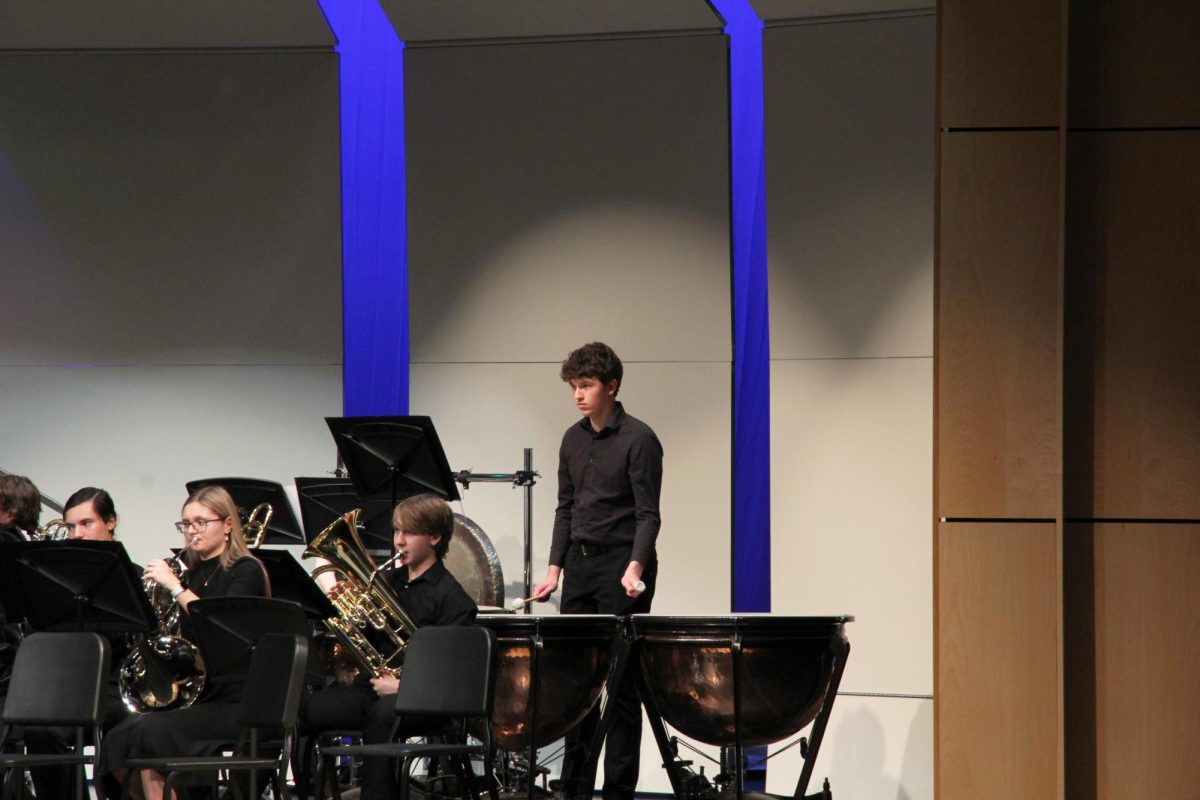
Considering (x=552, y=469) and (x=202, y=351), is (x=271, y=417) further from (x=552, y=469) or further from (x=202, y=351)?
(x=552, y=469)

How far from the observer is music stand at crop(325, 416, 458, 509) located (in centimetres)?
508

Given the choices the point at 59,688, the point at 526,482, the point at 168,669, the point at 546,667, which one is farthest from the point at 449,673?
the point at 526,482

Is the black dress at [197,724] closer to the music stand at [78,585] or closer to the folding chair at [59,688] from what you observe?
the folding chair at [59,688]

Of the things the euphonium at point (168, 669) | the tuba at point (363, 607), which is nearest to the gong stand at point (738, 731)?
the tuba at point (363, 607)

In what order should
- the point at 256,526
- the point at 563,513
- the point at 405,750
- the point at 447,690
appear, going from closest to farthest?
the point at 405,750 → the point at 447,690 → the point at 563,513 → the point at 256,526

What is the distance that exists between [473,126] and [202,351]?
65.5 inches

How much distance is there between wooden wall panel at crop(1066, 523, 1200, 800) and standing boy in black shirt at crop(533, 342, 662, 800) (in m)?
1.70

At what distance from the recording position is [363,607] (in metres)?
4.64

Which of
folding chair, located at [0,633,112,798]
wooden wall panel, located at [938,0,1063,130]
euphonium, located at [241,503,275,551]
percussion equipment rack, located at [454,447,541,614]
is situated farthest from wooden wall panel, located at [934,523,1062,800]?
percussion equipment rack, located at [454,447,541,614]

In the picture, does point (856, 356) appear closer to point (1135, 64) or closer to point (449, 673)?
point (449, 673)

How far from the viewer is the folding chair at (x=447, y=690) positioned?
13.4 ft

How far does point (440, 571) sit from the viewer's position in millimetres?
4676

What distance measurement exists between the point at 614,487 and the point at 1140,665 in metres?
2.00

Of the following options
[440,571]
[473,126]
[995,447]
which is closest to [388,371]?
[473,126]
